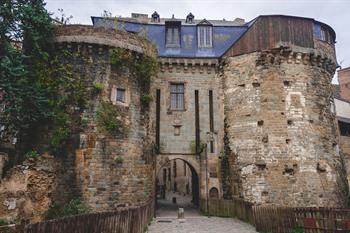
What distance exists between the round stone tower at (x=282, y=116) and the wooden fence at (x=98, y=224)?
24.1 ft

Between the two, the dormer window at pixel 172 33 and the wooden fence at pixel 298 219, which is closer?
the wooden fence at pixel 298 219

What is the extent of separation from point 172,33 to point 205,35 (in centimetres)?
201

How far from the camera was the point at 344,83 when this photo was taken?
106ft

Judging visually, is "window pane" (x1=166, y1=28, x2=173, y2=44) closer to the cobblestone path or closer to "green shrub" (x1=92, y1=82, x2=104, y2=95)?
"green shrub" (x1=92, y1=82, x2=104, y2=95)

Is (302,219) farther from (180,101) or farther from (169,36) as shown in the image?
(169,36)

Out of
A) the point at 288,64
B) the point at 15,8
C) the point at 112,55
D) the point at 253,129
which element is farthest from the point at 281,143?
the point at 15,8

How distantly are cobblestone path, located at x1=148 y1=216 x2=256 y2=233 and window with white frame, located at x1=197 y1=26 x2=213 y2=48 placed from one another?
993 centimetres

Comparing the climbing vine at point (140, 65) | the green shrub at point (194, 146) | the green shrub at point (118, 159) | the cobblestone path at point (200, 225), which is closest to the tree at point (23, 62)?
the climbing vine at point (140, 65)

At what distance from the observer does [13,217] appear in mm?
10695

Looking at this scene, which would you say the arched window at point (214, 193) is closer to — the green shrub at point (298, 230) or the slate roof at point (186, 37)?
the green shrub at point (298, 230)

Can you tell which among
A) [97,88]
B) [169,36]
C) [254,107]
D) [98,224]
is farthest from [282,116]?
[98,224]

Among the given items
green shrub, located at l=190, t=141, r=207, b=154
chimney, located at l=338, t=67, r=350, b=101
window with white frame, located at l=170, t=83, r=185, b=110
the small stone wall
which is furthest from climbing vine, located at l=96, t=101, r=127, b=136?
chimney, located at l=338, t=67, r=350, b=101

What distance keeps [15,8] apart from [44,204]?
7866 millimetres

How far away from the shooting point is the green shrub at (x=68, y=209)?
12.6 metres
